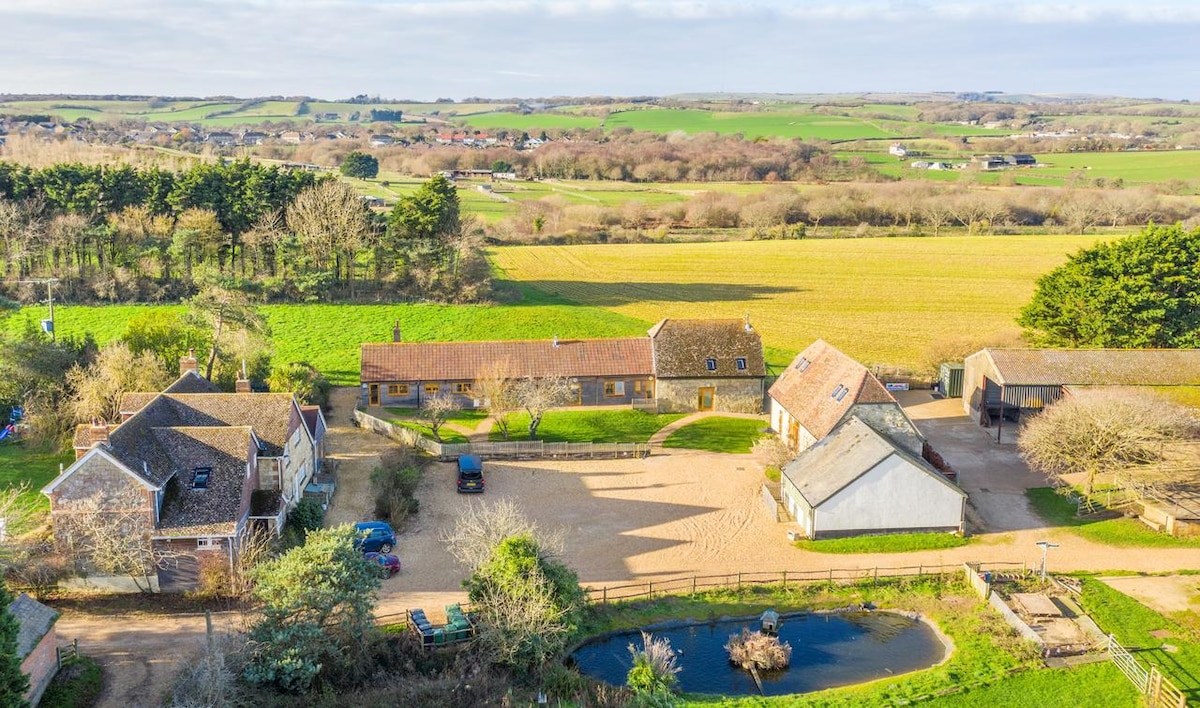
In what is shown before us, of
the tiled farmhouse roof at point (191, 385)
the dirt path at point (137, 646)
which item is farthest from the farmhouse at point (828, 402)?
the tiled farmhouse roof at point (191, 385)

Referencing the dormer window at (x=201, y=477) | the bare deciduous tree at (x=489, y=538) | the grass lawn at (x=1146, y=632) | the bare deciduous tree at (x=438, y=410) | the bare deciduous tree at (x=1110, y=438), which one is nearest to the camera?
the grass lawn at (x=1146, y=632)

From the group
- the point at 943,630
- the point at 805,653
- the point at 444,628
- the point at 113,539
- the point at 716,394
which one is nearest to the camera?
the point at 444,628

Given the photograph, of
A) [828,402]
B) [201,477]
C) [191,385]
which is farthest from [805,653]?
[191,385]

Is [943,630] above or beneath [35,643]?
beneath

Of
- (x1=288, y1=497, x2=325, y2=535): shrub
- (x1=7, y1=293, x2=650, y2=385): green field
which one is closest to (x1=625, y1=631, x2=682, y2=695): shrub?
(x1=288, y1=497, x2=325, y2=535): shrub

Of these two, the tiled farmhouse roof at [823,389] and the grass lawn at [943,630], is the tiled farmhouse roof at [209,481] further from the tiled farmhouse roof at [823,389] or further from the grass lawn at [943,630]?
the tiled farmhouse roof at [823,389]

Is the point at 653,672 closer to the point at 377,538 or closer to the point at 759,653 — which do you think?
the point at 759,653

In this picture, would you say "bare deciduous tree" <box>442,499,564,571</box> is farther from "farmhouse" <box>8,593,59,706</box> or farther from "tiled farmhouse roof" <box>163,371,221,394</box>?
"tiled farmhouse roof" <box>163,371,221,394</box>
